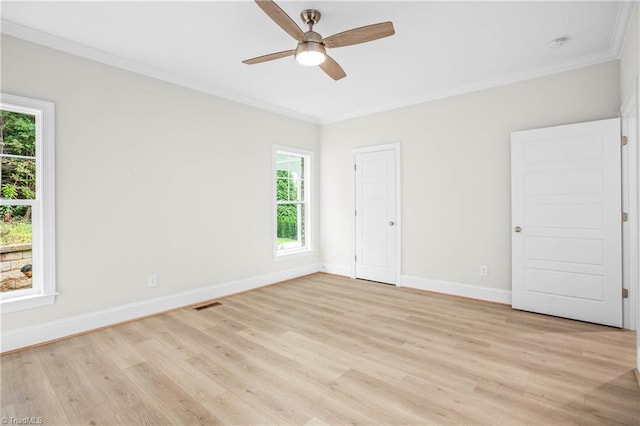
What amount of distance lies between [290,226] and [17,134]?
11.8 ft

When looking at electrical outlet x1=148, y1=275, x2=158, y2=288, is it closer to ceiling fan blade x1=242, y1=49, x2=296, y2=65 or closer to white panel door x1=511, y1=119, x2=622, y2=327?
ceiling fan blade x1=242, y1=49, x2=296, y2=65

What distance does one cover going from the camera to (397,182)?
15.8 feet

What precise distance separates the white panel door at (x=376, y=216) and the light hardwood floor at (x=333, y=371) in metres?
1.43

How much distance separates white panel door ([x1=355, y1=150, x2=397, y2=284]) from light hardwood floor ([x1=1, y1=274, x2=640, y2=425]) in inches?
56.4

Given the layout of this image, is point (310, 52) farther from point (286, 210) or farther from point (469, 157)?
point (286, 210)

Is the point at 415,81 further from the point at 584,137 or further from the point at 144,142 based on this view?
the point at 144,142

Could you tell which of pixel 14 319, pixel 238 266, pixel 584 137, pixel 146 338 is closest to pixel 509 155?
pixel 584 137

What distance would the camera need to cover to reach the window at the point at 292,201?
17.3ft

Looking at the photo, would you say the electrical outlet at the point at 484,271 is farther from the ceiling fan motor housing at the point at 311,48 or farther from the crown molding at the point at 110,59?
the crown molding at the point at 110,59

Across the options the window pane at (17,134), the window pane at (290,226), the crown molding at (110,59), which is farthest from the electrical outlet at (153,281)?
the crown molding at (110,59)

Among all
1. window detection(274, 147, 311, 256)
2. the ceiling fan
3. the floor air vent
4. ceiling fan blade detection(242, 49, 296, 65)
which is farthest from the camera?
window detection(274, 147, 311, 256)

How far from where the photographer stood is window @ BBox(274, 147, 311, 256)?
17.3ft

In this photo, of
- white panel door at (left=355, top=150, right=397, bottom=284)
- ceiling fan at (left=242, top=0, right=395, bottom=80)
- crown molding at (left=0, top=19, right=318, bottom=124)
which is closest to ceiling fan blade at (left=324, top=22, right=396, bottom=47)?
ceiling fan at (left=242, top=0, right=395, bottom=80)

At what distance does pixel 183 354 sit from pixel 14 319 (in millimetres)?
1494
